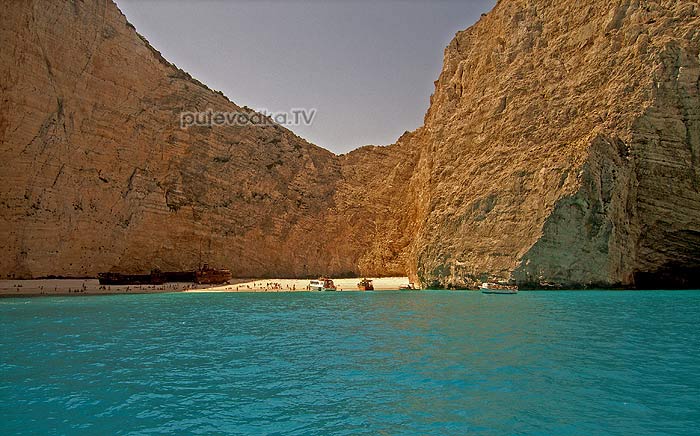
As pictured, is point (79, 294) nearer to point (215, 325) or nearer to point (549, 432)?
point (215, 325)

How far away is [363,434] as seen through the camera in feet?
20.8

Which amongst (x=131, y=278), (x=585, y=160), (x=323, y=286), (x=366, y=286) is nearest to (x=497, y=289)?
(x=585, y=160)

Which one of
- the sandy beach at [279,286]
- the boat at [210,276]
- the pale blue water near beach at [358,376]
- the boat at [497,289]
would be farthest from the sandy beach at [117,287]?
the pale blue water near beach at [358,376]

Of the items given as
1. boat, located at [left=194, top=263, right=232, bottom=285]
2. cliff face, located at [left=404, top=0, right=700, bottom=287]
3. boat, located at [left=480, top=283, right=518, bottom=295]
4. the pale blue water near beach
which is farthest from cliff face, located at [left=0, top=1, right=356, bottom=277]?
boat, located at [left=480, top=283, right=518, bottom=295]

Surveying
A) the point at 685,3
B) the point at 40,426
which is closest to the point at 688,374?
the point at 40,426

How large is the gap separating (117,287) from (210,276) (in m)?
8.12

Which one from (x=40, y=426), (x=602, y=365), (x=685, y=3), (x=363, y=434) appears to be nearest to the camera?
(x=363, y=434)

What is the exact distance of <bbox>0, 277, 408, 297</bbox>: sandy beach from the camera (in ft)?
110

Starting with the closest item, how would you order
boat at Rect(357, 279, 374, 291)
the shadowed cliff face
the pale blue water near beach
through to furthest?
the pale blue water near beach < the shadowed cliff face < boat at Rect(357, 279, 374, 291)

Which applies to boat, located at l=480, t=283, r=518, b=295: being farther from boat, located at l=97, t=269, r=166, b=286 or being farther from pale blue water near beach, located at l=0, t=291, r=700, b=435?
boat, located at l=97, t=269, r=166, b=286

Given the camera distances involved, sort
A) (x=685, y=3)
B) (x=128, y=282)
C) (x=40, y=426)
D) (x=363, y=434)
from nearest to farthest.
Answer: (x=363, y=434) → (x=40, y=426) → (x=685, y=3) → (x=128, y=282)

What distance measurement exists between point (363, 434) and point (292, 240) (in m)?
46.9

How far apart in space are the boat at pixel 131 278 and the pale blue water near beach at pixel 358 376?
20.8m

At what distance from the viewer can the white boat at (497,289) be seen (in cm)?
3083
